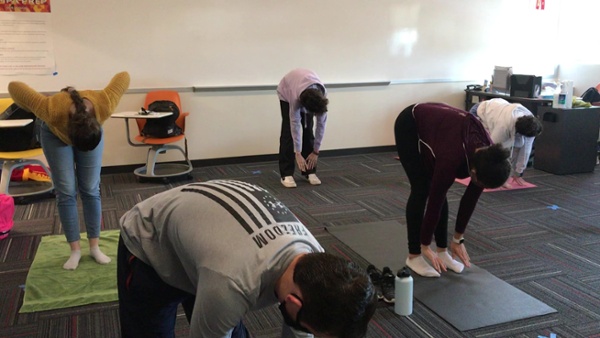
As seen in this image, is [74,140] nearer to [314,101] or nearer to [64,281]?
[64,281]

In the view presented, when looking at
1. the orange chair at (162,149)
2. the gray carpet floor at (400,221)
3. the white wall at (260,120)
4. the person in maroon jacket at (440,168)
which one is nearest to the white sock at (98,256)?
the gray carpet floor at (400,221)

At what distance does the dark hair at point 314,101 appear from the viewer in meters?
4.10

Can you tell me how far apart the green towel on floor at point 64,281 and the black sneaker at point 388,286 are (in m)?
1.31

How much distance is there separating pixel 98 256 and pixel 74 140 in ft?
2.64

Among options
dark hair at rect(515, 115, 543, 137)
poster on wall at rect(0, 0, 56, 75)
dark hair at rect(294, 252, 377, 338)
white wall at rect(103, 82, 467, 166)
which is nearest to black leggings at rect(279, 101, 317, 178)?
white wall at rect(103, 82, 467, 166)

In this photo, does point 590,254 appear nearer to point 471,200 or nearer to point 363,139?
point 471,200

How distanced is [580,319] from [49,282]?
2.59 meters

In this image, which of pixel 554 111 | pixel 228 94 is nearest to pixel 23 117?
pixel 228 94

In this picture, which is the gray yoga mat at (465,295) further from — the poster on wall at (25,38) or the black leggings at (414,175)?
the poster on wall at (25,38)

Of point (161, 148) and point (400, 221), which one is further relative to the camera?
point (161, 148)

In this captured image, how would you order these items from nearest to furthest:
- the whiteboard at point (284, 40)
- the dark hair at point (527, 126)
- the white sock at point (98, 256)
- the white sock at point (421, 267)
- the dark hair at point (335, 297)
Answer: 1. the dark hair at point (335, 297)
2. the white sock at point (421, 267)
3. the white sock at point (98, 256)
4. the dark hair at point (527, 126)
5. the whiteboard at point (284, 40)

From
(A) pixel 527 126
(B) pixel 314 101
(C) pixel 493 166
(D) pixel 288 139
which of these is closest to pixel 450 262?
(C) pixel 493 166

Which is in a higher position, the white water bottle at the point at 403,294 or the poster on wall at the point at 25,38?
the poster on wall at the point at 25,38

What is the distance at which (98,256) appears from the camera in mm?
2990
